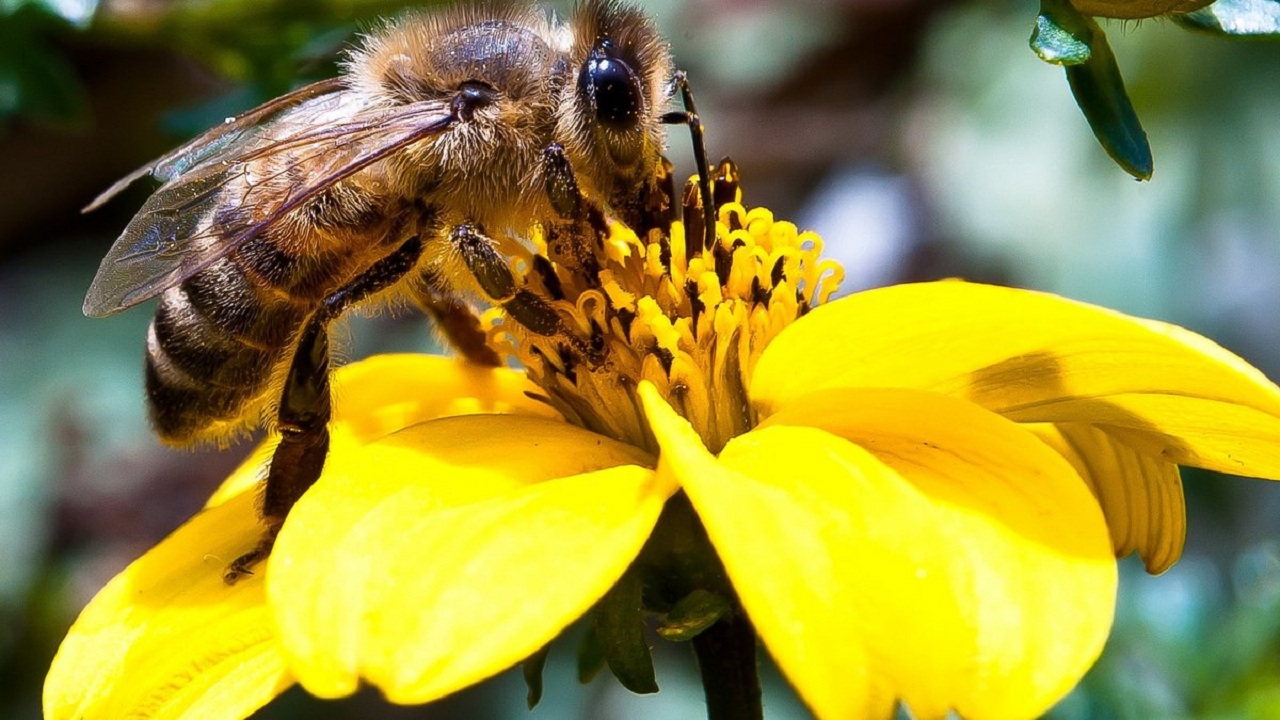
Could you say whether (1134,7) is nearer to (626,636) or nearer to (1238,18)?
(1238,18)

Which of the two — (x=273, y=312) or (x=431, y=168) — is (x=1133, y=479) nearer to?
(x=431, y=168)

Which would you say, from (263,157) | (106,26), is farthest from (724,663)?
(106,26)

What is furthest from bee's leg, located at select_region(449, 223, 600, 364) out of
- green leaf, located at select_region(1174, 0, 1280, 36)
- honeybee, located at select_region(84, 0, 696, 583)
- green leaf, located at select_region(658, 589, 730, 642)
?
green leaf, located at select_region(1174, 0, 1280, 36)

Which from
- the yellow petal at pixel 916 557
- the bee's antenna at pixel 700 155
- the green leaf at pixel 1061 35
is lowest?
the yellow petal at pixel 916 557

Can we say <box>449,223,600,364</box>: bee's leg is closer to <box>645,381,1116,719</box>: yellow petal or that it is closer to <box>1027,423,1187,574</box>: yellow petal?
<box>645,381,1116,719</box>: yellow petal

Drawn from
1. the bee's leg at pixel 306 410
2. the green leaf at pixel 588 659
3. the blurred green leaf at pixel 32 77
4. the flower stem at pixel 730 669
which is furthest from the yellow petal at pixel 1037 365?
the blurred green leaf at pixel 32 77

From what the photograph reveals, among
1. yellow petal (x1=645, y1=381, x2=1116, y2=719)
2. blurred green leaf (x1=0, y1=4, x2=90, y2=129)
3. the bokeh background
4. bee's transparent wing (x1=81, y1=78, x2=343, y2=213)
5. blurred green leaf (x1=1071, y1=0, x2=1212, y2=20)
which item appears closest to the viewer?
yellow petal (x1=645, y1=381, x2=1116, y2=719)

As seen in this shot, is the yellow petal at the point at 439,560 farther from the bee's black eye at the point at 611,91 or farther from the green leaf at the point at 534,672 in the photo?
the bee's black eye at the point at 611,91
